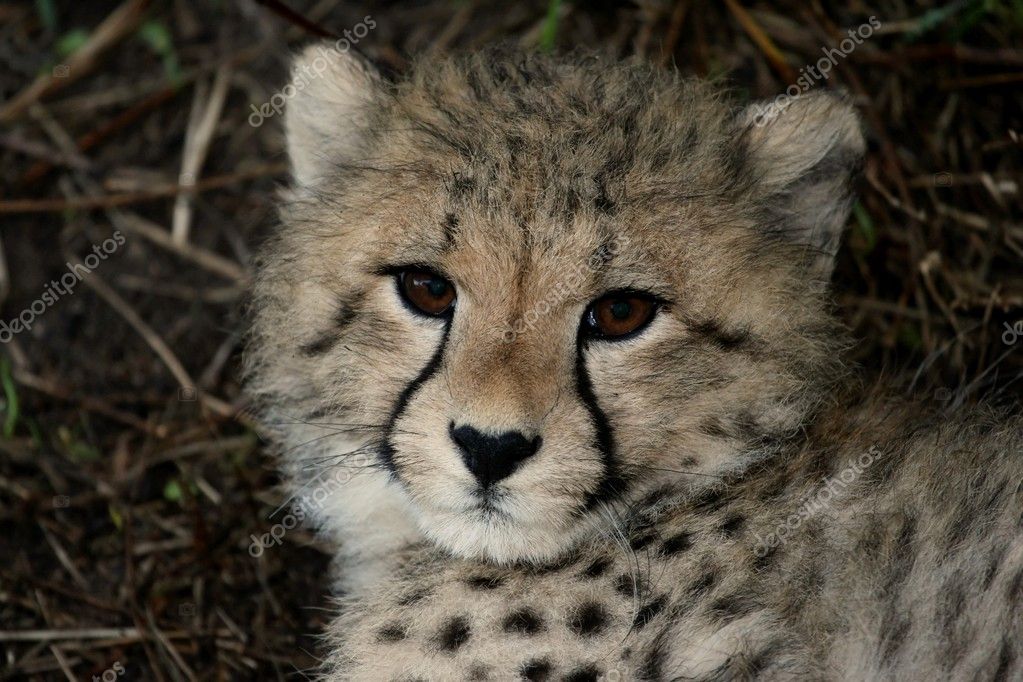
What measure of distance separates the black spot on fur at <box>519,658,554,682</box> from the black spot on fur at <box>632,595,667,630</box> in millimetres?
224

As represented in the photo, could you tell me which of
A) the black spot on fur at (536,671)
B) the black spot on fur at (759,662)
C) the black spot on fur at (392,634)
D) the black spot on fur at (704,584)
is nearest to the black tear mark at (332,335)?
the black spot on fur at (392,634)

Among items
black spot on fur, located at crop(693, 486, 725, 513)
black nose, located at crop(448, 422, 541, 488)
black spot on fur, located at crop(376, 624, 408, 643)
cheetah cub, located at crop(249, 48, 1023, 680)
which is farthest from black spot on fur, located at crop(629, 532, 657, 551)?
black spot on fur, located at crop(376, 624, 408, 643)

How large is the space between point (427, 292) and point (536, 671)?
0.91 meters

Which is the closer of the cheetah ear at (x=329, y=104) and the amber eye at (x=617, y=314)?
the amber eye at (x=617, y=314)

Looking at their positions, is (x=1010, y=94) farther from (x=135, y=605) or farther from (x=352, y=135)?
(x=135, y=605)

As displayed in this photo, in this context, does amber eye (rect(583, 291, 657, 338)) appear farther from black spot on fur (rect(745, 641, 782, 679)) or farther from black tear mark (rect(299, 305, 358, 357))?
black spot on fur (rect(745, 641, 782, 679))

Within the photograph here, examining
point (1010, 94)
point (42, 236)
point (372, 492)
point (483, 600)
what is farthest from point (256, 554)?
point (1010, 94)

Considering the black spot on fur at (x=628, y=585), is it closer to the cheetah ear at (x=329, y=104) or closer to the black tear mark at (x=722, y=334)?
the black tear mark at (x=722, y=334)

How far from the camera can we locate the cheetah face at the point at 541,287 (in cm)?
256

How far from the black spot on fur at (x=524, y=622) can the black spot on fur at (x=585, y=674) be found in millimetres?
127

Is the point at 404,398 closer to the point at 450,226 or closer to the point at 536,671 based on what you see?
the point at 450,226

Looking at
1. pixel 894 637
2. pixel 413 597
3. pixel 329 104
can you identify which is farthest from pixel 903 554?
pixel 329 104

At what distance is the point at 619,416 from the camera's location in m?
2.68

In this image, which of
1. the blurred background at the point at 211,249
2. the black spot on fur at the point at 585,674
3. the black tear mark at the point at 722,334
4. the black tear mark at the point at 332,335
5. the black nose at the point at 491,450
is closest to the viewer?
the black nose at the point at 491,450
